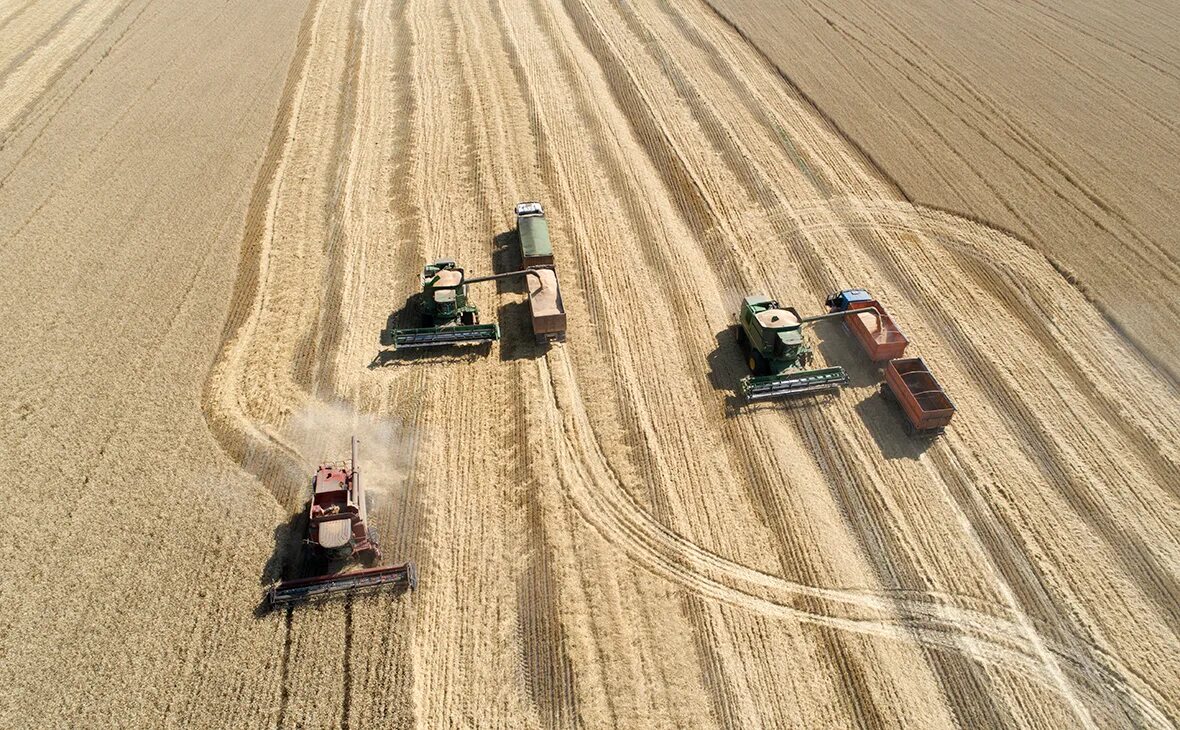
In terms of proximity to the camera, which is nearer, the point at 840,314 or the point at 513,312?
the point at 840,314

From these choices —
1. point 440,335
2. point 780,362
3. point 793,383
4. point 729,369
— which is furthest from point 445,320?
point 793,383

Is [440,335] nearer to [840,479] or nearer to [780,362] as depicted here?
[780,362]

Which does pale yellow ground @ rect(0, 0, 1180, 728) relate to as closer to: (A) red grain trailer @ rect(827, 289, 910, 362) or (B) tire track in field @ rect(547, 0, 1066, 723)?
(B) tire track in field @ rect(547, 0, 1066, 723)

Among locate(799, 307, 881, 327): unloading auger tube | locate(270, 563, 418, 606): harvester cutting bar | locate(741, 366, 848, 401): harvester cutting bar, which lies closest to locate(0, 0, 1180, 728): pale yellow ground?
locate(270, 563, 418, 606): harvester cutting bar

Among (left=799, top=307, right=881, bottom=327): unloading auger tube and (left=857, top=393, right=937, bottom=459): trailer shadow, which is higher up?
(left=799, top=307, right=881, bottom=327): unloading auger tube

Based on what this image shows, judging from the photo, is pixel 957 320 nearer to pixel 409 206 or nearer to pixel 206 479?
pixel 409 206

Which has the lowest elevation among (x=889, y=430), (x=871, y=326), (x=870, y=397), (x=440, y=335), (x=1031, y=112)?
(x=889, y=430)

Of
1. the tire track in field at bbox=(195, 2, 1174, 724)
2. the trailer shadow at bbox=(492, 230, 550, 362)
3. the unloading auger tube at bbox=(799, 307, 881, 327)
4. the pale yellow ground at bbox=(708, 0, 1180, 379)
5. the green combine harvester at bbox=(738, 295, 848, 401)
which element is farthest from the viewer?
the pale yellow ground at bbox=(708, 0, 1180, 379)

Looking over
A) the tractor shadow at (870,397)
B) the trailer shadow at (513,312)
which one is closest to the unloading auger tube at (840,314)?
the tractor shadow at (870,397)
